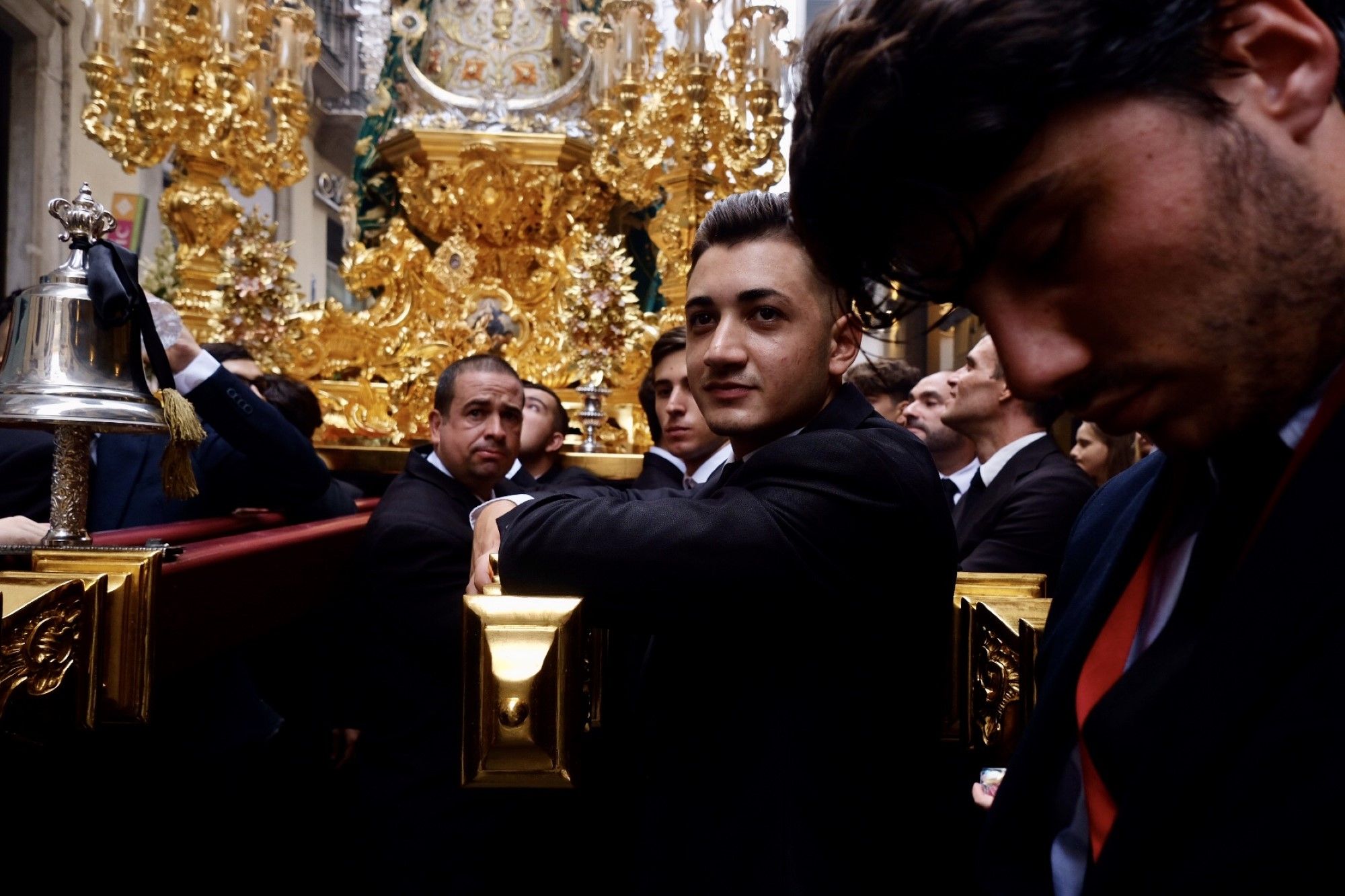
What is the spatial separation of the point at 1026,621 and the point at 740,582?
525 mm

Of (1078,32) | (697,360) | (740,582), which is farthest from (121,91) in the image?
(1078,32)

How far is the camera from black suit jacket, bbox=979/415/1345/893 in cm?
70

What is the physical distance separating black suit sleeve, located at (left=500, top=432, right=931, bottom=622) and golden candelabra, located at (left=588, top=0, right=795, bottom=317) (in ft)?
12.7

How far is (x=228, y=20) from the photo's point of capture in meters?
5.25

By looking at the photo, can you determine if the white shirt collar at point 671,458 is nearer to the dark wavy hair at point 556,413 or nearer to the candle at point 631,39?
the dark wavy hair at point 556,413

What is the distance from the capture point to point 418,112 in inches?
238

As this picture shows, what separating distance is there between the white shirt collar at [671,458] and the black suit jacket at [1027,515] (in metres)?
1.08

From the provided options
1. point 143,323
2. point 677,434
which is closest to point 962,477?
point 677,434

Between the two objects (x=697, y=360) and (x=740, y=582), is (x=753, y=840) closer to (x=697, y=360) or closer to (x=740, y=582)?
(x=740, y=582)

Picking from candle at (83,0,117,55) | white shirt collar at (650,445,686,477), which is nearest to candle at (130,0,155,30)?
candle at (83,0,117,55)

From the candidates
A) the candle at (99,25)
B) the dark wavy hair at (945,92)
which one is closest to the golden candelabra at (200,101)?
the candle at (99,25)

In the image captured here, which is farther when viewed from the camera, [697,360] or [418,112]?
[418,112]

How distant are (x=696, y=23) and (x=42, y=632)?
4318 millimetres

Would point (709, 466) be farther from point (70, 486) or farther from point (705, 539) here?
point (705, 539)
